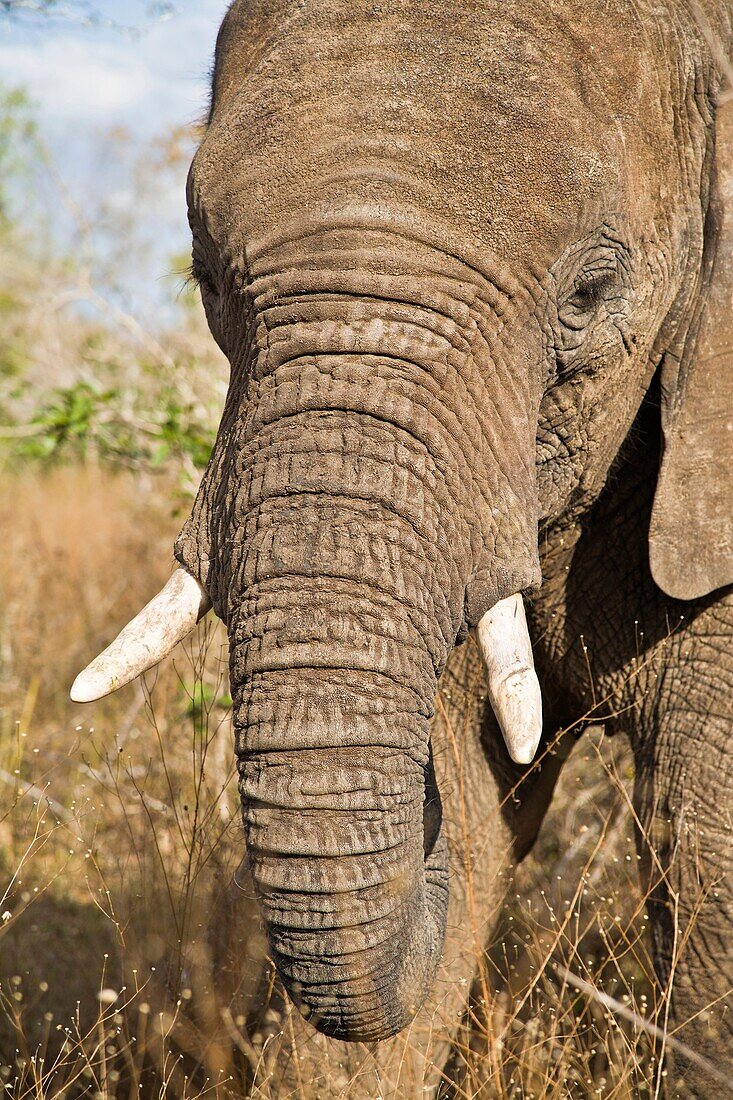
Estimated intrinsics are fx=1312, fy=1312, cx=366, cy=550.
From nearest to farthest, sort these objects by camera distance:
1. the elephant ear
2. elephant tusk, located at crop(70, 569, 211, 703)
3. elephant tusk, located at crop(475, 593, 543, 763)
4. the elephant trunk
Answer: the elephant trunk < elephant tusk, located at crop(475, 593, 543, 763) < elephant tusk, located at crop(70, 569, 211, 703) < the elephant ear

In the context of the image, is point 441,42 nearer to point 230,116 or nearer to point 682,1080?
point 230,116

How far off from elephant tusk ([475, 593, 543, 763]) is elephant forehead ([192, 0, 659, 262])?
73 centimetres

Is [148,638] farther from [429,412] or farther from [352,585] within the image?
[429,412]

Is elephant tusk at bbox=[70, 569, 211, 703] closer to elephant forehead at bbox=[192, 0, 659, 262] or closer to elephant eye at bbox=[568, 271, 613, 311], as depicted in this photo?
elephant forehead at bbox=[192, 0, 659, 262]

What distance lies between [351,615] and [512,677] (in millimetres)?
398

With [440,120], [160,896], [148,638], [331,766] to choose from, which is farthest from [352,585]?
[160,896]

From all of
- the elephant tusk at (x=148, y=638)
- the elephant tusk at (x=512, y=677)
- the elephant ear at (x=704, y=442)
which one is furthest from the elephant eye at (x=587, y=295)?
the elephant tusk at (x=148, y=638)

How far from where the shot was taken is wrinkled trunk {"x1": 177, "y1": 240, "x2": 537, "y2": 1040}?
224 cm

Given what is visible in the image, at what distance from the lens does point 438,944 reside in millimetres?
2678

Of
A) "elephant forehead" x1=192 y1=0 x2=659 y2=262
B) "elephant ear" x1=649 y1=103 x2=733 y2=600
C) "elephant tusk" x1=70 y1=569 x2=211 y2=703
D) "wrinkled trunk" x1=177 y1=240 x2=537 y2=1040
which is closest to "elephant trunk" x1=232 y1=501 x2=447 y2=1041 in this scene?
"wrinkled trunk" x1=177 y1=240 x2=537 y2=1040

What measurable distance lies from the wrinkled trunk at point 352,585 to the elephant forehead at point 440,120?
20cm

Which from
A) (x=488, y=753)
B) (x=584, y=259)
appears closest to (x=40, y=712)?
(x=488, y=753)

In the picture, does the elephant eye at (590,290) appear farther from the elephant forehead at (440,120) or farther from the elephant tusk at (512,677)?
the elephant tusk at (512,677)

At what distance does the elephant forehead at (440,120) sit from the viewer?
2516 mm
